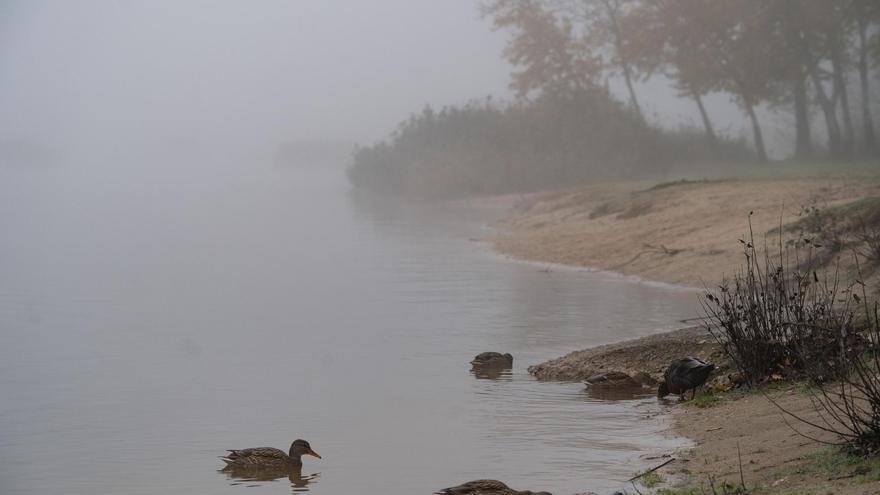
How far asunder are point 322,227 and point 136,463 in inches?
1059

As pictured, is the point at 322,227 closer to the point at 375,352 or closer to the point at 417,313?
the point at 417,313

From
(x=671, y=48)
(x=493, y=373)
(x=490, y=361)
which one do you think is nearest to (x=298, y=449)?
(x=493, y=373)

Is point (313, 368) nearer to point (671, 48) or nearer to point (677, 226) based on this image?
point (677, 226)

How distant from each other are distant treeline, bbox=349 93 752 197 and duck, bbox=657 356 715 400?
3225cm

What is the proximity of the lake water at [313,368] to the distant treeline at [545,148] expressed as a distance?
52.3 feet

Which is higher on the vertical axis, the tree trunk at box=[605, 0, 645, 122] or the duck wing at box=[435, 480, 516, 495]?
the tree trunk at box=[605, 0, 645, 122]

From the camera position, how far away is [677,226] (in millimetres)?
20391

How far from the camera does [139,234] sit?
32.8 meters

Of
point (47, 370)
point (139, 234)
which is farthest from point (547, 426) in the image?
point (139, 234)

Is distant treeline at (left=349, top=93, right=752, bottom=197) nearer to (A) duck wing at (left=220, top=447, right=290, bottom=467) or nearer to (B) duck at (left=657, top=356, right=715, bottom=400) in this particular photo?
(B) duck at (left=657, top=356, right=715, bottom=400)

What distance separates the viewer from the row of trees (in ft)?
116

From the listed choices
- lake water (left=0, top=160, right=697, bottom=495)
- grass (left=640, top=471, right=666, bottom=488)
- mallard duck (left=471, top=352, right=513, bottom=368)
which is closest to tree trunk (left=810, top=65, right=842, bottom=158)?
lake water (left=0, top=160, right=697, bottom=495)

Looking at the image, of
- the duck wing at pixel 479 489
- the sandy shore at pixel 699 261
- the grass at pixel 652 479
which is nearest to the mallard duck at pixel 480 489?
the duck wing at pixel 479 489

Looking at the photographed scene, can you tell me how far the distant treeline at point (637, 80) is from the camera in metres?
35.8
